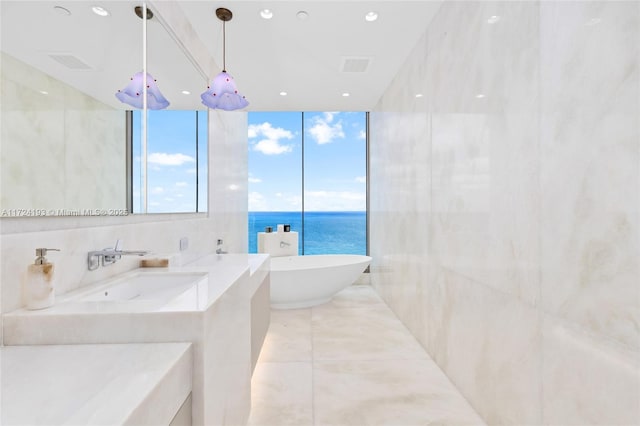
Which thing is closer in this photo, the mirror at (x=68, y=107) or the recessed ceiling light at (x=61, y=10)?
the mirror at (x=68, y=107)

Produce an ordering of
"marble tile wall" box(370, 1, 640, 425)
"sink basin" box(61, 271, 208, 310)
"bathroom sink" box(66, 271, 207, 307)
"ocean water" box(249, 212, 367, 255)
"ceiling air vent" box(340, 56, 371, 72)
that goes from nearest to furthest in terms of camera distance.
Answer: "marble tile wall" box(370, 1, 640, 425), "sink basin" box(61, 271, 208, 310), "bathroom sink" box(66, 271, 207, 307), "ceiling air vent" box(340, 56, 371, 72), "ocean water" box(249, 212, 367, 255)

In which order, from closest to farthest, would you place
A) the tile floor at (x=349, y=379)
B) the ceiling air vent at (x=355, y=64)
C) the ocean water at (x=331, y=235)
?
the tile floor at (x=349, y=379) → the ceiling air vent at (x=355, y=64) → the ocean water at (x=331, y=235)

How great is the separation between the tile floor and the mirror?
1.42m

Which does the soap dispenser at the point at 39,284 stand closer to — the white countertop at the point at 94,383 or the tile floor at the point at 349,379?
the white countertop at the point at 94,383

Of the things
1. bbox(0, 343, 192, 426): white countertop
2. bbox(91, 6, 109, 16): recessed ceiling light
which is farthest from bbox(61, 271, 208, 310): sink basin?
bbox(91, 6, 109, 16): recessed ceiling light

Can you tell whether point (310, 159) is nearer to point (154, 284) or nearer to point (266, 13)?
point (266, 13)

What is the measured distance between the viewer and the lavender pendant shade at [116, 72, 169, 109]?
1.63 metres

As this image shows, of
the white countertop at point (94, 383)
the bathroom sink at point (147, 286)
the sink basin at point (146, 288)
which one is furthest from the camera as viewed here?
the bathroom sink at point (147, 286)

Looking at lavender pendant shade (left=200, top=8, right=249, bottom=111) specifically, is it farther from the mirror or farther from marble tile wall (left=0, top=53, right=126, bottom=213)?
marble tile wall (left=0, top=53, right=126, bottom=213)

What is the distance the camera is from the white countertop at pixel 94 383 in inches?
22.9

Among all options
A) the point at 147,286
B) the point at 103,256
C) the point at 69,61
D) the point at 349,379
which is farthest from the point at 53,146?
the point at 349,379

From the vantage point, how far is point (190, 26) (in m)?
2.44

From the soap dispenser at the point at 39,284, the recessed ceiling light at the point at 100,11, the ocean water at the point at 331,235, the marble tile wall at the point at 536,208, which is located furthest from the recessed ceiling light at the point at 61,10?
the ocean water at the point at 331,235

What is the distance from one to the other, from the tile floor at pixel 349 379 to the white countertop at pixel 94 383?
1.15 metres
